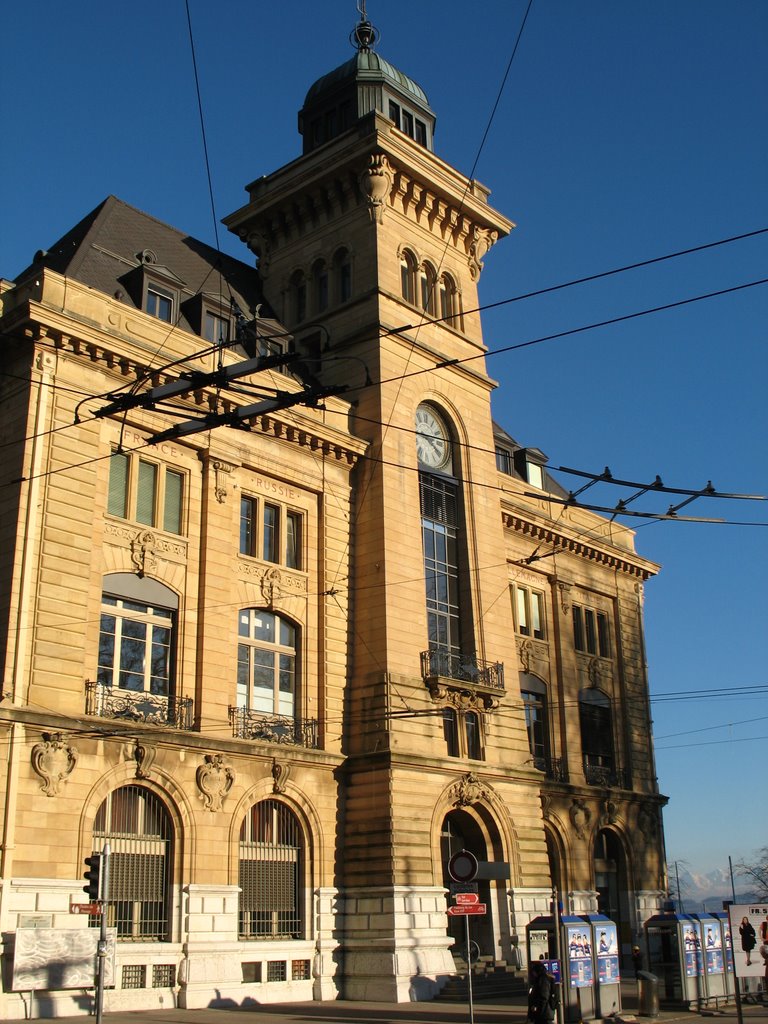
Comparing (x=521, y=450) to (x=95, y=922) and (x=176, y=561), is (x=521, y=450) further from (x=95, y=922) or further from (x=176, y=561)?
(x=95, y=922)

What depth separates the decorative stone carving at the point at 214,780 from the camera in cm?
3027

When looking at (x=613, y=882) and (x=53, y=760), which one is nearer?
(x=53, y=760)

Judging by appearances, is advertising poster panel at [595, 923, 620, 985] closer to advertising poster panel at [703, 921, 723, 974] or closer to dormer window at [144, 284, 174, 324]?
advertising poster panel at [703, 921, 723, 974]

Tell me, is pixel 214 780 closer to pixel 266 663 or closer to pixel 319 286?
pixel 266 663

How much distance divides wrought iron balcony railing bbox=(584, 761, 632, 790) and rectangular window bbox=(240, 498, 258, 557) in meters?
19.8

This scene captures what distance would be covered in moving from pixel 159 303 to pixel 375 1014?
21965 mm

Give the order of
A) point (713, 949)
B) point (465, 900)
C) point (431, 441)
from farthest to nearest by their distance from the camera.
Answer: point (431, 441) → point (713, 949) → point (465, 900)

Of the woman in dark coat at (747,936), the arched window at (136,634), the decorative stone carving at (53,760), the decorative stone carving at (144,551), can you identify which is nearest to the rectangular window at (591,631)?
the arched window at (136,634)

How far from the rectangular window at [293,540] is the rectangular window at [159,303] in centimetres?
732

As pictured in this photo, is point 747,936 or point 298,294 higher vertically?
point 298,294

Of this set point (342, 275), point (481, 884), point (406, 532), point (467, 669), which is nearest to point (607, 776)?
point (481, 884)

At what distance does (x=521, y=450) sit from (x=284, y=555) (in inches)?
722

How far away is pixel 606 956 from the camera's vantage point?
2652cm

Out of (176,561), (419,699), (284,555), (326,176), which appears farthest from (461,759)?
(326,176)
